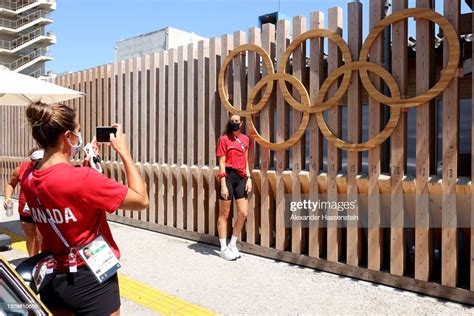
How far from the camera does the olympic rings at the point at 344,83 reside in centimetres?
404

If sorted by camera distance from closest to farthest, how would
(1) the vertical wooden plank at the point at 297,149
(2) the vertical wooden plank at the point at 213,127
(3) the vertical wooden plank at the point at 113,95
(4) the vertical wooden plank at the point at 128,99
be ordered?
(1) the vertical wooden plank at the point at 297,149
(2) the vertical wooden plank at the point at 213,127
(4) the vertical wooden plank at the point at 128,99
(3) the vertical wooden plank at the point at 113,95

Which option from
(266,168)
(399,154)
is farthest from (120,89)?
(399,154)

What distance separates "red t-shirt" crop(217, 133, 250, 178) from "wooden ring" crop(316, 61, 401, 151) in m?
1.17

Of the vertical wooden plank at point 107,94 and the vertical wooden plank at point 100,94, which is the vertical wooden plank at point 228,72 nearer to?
the vertical wooden plank at point 107,94

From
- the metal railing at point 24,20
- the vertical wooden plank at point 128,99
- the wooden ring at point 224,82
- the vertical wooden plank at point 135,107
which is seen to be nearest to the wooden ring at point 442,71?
the wooden ring at point 224,82

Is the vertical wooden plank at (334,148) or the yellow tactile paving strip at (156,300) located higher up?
the vertical wooden plank at (334,148)

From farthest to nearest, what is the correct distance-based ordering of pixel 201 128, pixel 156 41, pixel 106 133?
pixel 156 41
pixel 201 128
pixel 106 133

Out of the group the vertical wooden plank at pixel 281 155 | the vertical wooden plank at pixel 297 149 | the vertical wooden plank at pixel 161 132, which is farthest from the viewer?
the vertical wooden plank at pixel 161 132

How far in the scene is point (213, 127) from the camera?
20.6 ft

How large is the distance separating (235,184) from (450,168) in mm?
2649

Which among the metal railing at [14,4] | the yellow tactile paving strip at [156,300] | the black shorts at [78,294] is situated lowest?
the yellow tactile paving strip at [156,300]

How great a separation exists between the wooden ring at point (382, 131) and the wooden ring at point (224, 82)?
3.08 feet

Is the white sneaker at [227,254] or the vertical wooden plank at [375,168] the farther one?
the white sneaker at [227,254]

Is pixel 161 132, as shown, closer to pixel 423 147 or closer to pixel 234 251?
pixel 234 251
